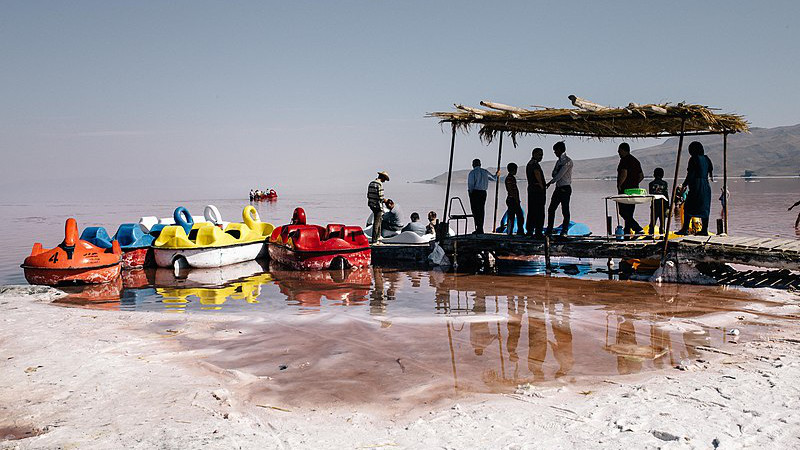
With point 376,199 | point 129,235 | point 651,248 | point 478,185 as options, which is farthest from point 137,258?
point 651,248

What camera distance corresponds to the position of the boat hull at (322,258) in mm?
15148

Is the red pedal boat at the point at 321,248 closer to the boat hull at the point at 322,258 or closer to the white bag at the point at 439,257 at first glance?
the boat hull at the point at 322,258

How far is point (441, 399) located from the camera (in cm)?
585

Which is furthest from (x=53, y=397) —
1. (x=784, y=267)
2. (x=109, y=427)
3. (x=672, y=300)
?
(x=784, y=267)

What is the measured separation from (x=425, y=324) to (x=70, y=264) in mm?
8009

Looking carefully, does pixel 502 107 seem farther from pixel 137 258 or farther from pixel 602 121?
pixel 137 258

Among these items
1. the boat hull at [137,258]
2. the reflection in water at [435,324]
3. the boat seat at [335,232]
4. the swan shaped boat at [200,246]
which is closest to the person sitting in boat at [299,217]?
the boat seat at [335,232]

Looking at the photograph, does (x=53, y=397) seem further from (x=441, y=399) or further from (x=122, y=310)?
(x=122, y=310)

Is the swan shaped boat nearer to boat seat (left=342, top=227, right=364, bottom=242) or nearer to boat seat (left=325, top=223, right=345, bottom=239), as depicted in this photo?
boat seat (left=325, top=223, right=345, bottom=239)

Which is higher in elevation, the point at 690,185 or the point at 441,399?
the point at 690,185

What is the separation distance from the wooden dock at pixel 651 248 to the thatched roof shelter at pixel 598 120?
228 centimetres

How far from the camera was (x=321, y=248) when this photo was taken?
1514 cm

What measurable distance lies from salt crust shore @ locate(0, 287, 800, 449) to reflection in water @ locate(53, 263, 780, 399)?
20.4 inches

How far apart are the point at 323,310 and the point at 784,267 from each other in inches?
321
